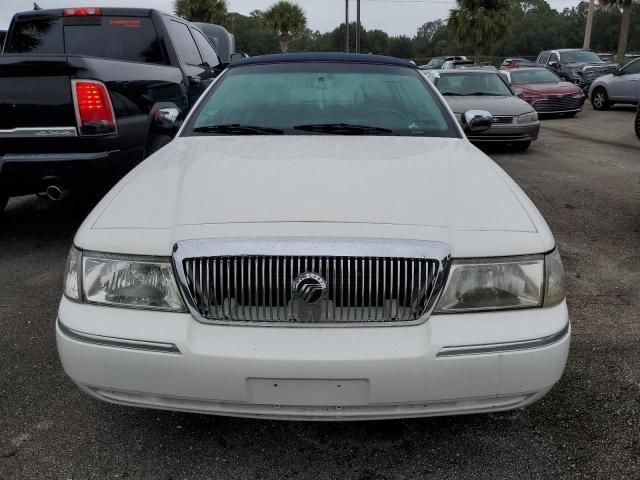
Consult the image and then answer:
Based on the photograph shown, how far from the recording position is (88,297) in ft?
6.85

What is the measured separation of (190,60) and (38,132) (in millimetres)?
2634

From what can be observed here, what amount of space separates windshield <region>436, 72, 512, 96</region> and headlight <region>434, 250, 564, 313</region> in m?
9.16

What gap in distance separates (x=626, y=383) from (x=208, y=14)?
117 feet

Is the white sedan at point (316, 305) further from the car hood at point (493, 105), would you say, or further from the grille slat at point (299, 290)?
the car hood at point (493, 105)

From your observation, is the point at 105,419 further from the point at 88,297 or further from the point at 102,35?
the point at 102,35

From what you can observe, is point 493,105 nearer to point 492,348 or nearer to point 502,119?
point 502,119

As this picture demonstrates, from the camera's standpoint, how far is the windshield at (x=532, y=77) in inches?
601

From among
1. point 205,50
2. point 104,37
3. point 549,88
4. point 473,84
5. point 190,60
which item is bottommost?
point 549,88

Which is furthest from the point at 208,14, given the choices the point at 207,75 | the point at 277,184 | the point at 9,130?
the point at 277,184

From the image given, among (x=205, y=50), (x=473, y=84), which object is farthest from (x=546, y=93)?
(x=205, y=50)

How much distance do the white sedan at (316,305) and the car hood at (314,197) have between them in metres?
0.01

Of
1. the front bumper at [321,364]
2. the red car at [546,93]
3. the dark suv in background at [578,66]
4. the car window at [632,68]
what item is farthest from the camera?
the dark suv in background at [578,66]

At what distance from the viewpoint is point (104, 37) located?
5902 mm

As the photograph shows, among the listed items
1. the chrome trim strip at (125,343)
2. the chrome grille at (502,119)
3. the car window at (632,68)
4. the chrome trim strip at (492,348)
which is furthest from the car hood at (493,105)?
the chrome trim strip at (125,343)
